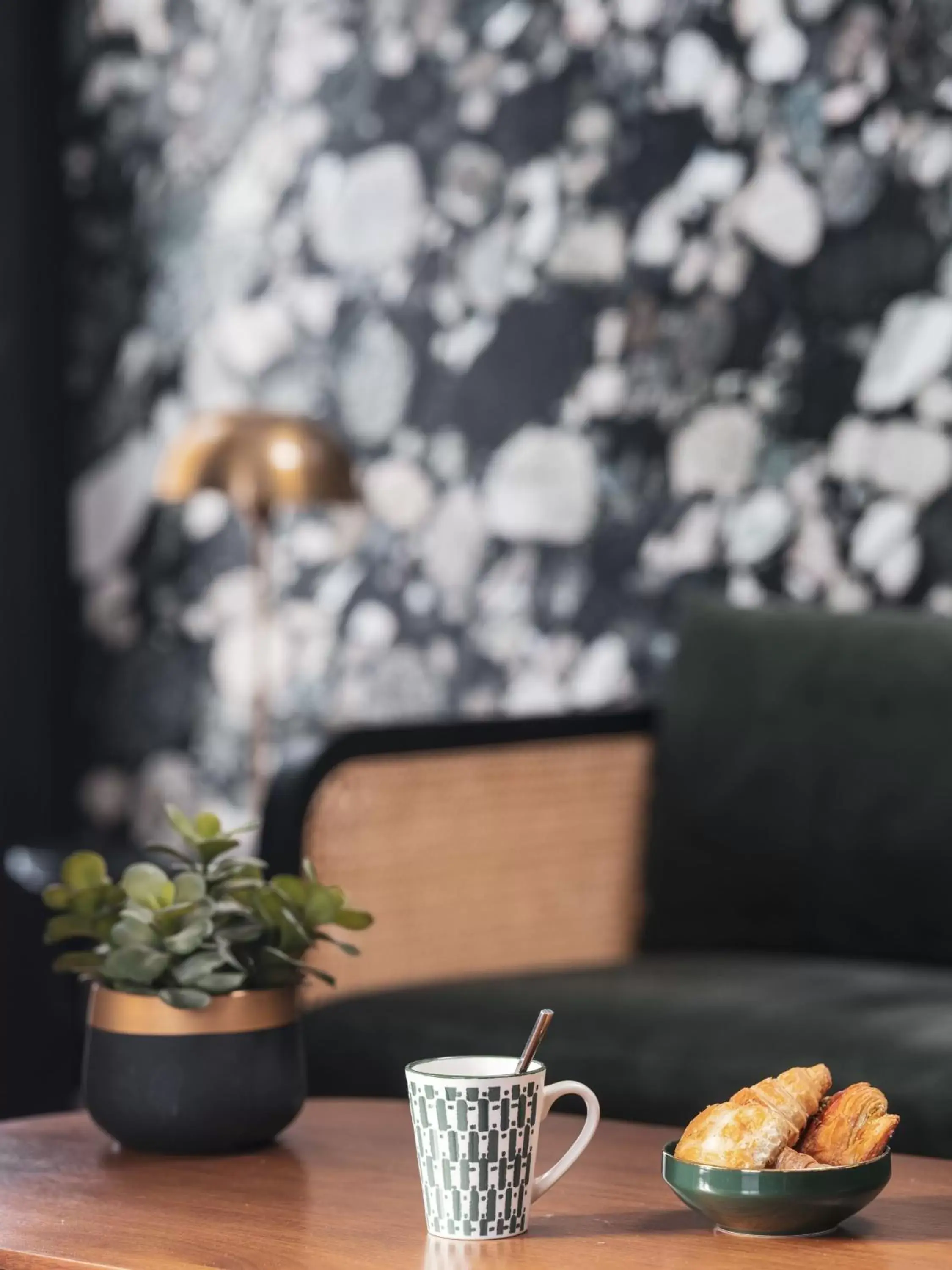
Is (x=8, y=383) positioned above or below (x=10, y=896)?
above

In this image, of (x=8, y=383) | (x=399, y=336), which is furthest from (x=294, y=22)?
(x=8, y=383)

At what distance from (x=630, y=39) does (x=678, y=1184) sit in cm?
206

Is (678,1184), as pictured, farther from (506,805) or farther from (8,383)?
(8,383)

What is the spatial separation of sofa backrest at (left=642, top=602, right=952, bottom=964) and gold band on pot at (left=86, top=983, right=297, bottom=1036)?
0.98 metres

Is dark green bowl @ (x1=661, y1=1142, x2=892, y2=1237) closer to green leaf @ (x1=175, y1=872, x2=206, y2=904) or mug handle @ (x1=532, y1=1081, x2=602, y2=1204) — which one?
mug handle @ (x1=532, y1=1081, x2=602, y2=1204)

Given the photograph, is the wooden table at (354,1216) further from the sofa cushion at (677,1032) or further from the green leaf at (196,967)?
the sofa cushion at (677,1032)

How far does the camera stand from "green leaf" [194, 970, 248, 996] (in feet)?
4.29

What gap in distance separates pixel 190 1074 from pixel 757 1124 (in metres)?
0.42

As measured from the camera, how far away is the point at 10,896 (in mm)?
3029

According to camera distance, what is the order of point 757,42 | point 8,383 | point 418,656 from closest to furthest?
point 757,42 → point 418,656 → point 8,383

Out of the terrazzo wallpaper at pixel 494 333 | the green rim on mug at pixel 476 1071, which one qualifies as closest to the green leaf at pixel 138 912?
the green rim on mug at pixel 476 1071

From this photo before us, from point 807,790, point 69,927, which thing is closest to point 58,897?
point 69,927

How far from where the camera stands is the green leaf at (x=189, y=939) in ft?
4.32

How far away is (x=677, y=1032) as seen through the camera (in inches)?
67.9
